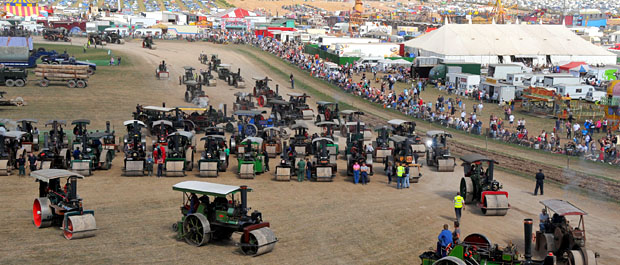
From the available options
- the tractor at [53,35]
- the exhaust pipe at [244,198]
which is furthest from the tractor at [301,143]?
the tractor at [53,35]

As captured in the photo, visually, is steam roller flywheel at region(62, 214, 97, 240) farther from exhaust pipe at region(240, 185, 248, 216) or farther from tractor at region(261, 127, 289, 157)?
tractor at region(261, 127, 289, 157)

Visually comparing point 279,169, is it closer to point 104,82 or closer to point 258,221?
point 258,221

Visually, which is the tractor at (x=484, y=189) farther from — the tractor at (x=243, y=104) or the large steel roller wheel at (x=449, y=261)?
the tractor at (x=243, y=104)

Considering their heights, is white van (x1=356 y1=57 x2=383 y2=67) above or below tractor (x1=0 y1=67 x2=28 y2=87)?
above

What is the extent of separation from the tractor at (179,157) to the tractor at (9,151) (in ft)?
20.1

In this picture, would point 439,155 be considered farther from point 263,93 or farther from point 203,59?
point 203,59

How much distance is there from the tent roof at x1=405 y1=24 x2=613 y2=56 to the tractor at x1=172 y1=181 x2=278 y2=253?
2379 inches

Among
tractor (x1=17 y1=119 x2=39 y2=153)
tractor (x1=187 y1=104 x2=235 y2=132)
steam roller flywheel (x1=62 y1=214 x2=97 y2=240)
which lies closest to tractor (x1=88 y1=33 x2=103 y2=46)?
tractor (x1=187 y1=104 x2=235 y2=132)

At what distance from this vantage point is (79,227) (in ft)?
61.0

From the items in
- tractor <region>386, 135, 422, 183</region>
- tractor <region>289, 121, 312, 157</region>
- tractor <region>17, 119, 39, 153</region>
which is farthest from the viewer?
tractor <region>289, 121, 312, 157</region>

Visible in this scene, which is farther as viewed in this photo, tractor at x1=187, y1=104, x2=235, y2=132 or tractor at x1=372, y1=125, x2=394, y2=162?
tractor at x1=187, y1=104, x2=235, y2=132

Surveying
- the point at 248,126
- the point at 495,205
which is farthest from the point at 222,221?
the point at 248,126

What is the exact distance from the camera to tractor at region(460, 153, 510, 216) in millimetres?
22656

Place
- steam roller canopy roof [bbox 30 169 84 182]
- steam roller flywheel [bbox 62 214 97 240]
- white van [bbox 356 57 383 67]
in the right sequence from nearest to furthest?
1. steam roller flywheel [bbox 62 214 97 240]
2. steam roller canopy roof [bbox 30 169 84 182]
3. white van [bbox 356 57 383 67]
